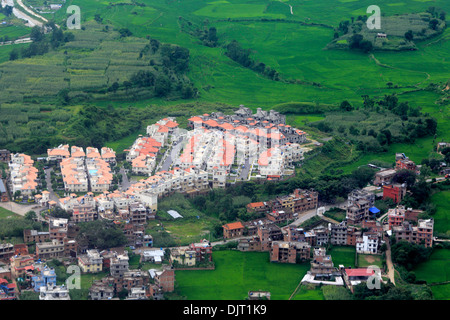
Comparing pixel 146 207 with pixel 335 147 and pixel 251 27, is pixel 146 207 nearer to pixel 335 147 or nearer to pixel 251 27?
pixel 335 147

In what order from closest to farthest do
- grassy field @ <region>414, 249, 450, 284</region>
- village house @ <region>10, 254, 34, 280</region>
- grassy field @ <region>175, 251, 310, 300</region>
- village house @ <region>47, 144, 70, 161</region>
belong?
grassy field @ <region>175, 251, 310, 300</region>, village house @ <region>10, 254, 34, 280</region>, grassy field @ <region>414, 249, 450, 284</region>, village house @ <region>47, 144, 70, 161</region>

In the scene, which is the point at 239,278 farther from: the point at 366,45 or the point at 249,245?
the point at 366,45

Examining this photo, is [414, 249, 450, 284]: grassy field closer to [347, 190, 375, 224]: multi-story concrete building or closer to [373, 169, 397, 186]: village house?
[347, 190, 375, 224]: multi-story concrete building

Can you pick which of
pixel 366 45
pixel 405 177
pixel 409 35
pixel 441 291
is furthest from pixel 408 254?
pixel 409 35

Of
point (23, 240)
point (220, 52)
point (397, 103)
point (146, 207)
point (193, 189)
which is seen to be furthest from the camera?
point (220, 52)

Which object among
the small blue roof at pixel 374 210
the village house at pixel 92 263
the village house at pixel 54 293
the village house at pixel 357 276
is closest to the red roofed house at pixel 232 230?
the village house at pixel 357 276

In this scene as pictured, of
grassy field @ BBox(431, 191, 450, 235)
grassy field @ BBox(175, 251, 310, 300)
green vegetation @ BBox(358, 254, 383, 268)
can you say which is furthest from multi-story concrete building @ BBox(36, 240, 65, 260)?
grassy field @ BBox(431, 191, 450, 235)

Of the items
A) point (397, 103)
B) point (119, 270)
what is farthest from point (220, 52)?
point (119, 270)
